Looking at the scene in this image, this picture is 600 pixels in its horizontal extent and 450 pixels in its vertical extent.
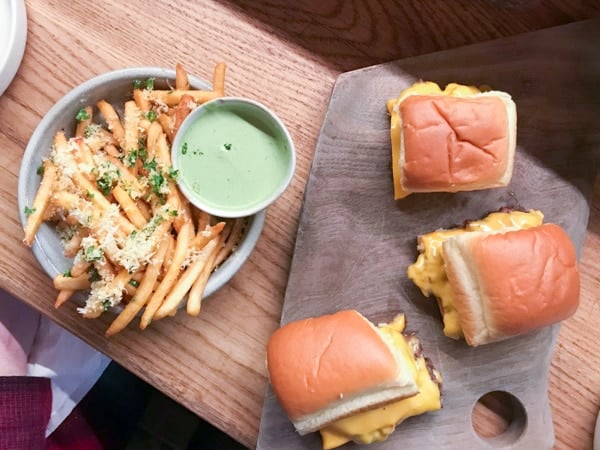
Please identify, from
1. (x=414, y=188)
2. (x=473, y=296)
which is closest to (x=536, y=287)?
(x=473, y=296)

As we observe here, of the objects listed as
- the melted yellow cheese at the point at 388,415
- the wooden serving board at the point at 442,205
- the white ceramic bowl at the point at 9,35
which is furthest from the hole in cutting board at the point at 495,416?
the white ceramic bowl at the point at 9,35

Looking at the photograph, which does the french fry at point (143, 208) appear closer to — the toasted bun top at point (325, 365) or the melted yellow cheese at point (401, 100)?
the toasted bun top at point (325, 365)

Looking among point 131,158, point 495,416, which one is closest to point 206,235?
point 131,158

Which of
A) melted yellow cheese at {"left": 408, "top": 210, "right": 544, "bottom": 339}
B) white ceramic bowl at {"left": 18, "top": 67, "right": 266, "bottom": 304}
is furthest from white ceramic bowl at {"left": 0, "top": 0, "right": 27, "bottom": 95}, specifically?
melted yellow cheese at {"left": 408, "top": 210, "right": 544, "bottom": 339}

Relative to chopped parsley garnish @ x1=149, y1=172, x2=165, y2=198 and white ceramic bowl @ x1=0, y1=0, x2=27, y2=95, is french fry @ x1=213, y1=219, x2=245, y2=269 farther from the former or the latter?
white ceramic bowl @ x1=0, y1=0, x2=27, y2=95

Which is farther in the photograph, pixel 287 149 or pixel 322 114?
pixel 322 114

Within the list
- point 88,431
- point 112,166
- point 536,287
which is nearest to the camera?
point 112,166

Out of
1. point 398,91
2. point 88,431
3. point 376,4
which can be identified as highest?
point 376,4

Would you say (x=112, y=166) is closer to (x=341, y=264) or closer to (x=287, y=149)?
(x=287, y=149)
